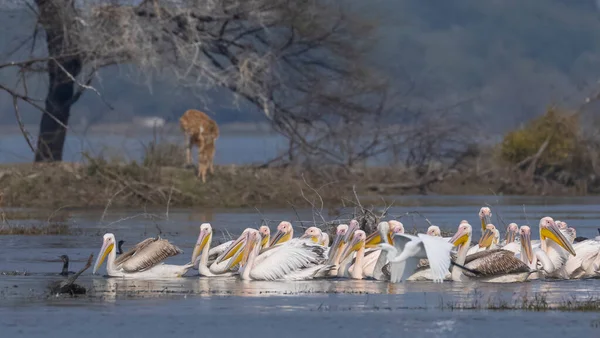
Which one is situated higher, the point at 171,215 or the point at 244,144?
the point at 244,144

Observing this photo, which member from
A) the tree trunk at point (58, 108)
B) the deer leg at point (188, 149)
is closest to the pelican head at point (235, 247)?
the deer leg at point (188, 149)

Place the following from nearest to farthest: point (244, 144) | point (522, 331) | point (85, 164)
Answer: point (522, 331) < point (85, 164) < point (244, 144)

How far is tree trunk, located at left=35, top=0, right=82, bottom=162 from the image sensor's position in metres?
27.9

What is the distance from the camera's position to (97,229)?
21.0 metres

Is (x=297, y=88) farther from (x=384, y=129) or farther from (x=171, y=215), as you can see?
(x=171, y=215)

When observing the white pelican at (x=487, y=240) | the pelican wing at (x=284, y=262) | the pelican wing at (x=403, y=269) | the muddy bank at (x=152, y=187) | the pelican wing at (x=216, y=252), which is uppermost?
the muddy bank at (x=152, y=187)

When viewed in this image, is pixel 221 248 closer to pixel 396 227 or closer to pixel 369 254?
pixel 369 254

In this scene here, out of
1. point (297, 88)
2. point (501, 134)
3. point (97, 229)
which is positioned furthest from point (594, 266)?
point (501, 134)

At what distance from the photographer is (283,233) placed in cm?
1653

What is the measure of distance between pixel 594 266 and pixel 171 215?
10076mm

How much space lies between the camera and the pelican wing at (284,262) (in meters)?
14.8

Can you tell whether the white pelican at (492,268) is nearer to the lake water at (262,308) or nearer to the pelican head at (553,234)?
the lake water at (262,308)

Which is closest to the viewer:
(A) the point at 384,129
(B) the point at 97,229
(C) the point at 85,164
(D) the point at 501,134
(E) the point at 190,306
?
(E) the point at 190,306

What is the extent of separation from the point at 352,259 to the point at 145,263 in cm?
204
